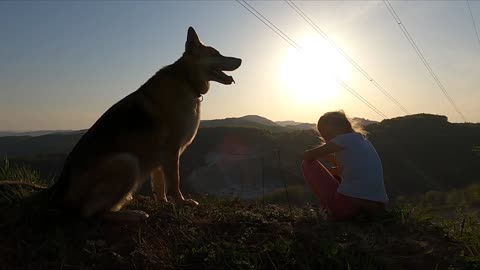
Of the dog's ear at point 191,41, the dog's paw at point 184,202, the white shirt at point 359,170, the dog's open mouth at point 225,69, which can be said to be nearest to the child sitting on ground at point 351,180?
the white shirt at point 359,170

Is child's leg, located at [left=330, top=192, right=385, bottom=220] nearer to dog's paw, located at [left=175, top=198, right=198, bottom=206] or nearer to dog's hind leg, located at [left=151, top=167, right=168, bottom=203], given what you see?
dog's paw, located at [left=175, top=198, right=198, bottom=206]

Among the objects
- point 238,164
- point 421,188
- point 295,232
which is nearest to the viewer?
point 295,232

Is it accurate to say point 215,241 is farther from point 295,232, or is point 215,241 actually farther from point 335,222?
point 335,222

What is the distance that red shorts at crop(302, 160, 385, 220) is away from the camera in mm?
4215

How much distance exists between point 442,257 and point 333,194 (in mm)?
1377

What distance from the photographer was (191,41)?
5.35 meters

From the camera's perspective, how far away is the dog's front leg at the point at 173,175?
450 centimetres

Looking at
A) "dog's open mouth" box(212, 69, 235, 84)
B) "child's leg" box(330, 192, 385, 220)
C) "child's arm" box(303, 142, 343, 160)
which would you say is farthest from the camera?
"dog's open mouth" box(212, 69, 235, 84)

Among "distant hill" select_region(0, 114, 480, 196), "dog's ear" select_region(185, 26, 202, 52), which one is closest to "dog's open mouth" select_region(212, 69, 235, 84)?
"dog's ear" select_region(185, 26, 202, 52)

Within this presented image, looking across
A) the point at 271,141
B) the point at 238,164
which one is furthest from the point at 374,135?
the point at 238,164

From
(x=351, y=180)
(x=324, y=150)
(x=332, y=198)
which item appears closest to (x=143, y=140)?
(x=324, y=150)

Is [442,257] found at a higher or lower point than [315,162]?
lower

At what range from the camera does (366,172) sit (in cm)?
424

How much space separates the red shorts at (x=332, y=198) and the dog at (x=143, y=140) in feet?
4.63
